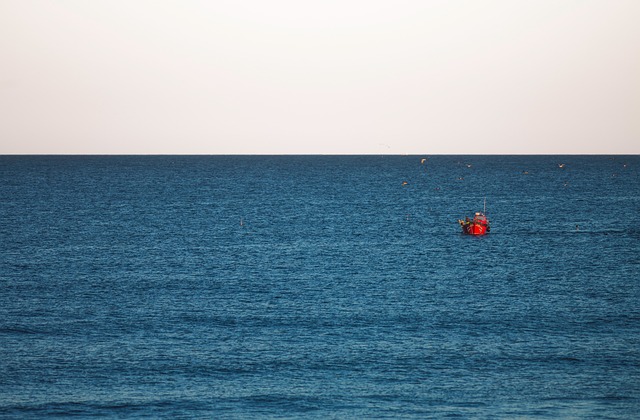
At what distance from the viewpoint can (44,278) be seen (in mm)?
86938

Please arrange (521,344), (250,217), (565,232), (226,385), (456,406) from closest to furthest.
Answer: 1. (456,406)
2. (226,385)
3. (521,344)
4. (565,232)
5. (250,217)

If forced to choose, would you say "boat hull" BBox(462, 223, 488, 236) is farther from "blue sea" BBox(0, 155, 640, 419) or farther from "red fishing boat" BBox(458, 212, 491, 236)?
"blue sea" BBox(0, 155, 640, 419)

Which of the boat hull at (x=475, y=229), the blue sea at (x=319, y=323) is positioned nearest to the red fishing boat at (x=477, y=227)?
the boat hull at (x=475, y=229)

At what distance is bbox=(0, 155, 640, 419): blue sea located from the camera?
168ft

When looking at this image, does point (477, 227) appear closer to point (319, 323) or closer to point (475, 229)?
point (475, 229)

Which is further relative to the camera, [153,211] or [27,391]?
[153,211]

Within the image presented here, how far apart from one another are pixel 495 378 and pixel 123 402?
893 inches

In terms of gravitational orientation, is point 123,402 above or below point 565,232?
below

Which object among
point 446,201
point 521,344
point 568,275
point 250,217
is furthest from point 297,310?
point 446,201

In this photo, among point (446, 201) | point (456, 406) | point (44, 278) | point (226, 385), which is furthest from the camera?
point (446, 201)

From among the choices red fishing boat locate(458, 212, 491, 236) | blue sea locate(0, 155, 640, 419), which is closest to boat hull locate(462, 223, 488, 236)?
red fishing boat locate(458, 212, 491, 236)

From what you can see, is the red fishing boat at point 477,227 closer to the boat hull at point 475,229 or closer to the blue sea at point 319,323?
the boat hull at point 475,229

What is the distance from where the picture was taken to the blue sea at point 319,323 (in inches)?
2021

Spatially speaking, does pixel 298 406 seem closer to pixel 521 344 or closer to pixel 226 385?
pixel 226 385
